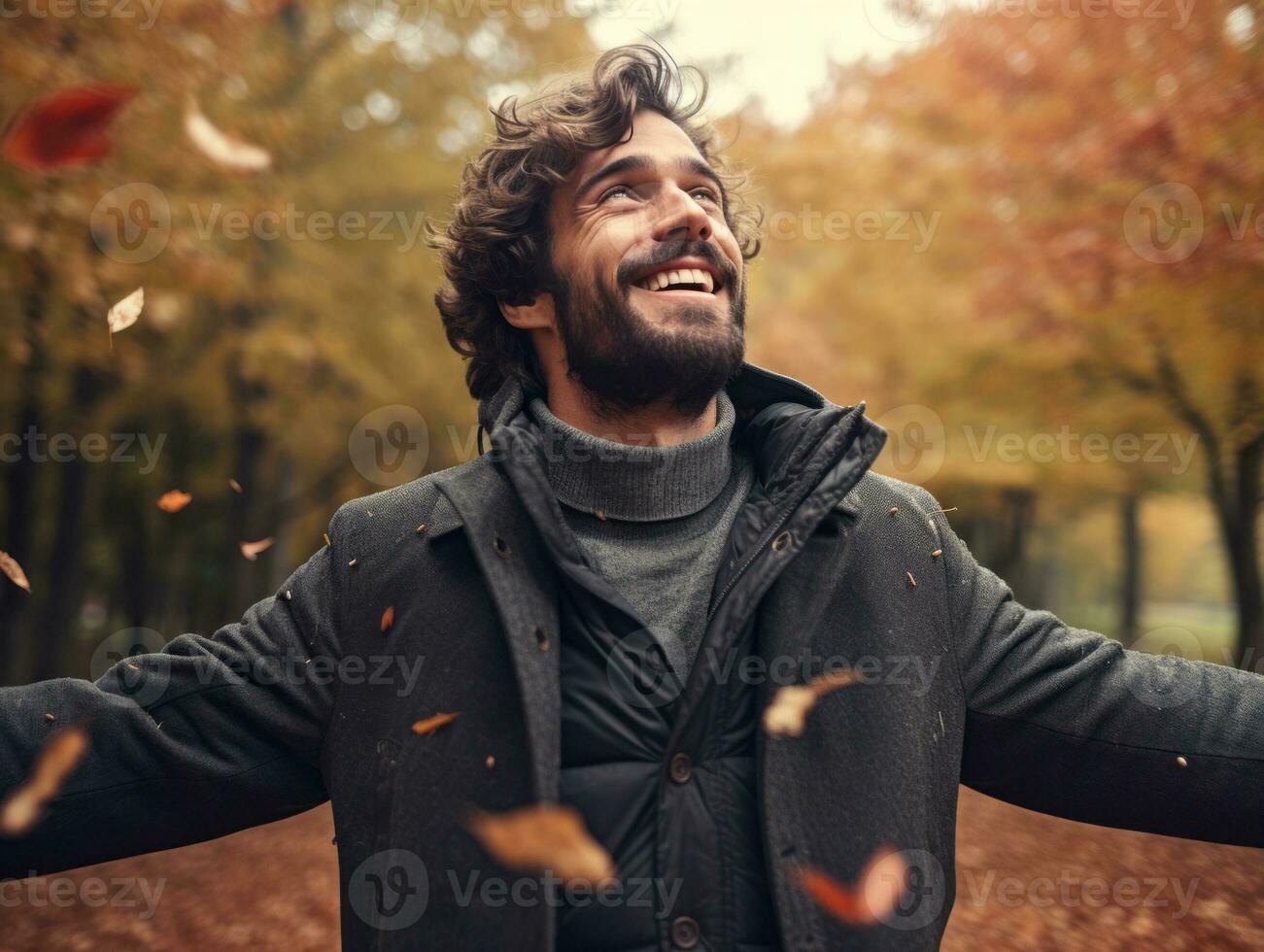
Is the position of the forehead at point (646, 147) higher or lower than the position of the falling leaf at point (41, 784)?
higher

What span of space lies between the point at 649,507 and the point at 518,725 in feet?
2.05

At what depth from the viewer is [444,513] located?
85.0 inches

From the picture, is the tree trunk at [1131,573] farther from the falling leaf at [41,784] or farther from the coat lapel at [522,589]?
the falling leaf at [41,784]

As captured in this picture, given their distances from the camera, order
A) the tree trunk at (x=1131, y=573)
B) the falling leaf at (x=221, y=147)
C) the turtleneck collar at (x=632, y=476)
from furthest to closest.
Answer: the tree trunk at (x=1131, y=573), the falling leaf at (x=221, y=147), the turtleneck collar at (x=632, y=476)

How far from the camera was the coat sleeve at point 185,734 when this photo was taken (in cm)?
200

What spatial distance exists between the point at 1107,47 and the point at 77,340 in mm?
7554

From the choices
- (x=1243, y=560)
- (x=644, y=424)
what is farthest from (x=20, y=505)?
(x=1243, y=560)

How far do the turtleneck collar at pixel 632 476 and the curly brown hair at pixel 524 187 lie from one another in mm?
451

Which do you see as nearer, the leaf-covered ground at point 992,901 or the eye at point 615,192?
the eye at point 615,192

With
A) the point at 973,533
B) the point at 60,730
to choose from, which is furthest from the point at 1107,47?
the point at 973,533

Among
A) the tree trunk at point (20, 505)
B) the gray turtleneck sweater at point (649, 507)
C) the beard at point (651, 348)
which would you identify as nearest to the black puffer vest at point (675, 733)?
the gray turtleneck sweater at point (649, 507)

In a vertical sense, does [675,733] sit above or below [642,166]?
below

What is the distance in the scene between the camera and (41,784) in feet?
6.48

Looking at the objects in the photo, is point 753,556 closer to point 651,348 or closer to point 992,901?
point 651,348
